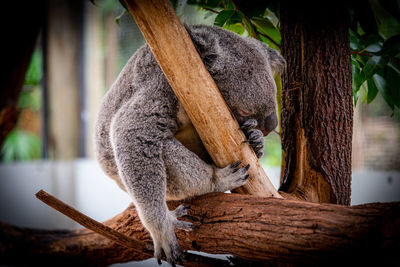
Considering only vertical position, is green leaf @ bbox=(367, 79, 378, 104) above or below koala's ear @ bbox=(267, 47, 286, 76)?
below

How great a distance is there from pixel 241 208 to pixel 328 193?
608mm

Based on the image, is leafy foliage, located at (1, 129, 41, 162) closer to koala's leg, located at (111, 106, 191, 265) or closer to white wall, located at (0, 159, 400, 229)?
white wall, located at (0, 159, 400, 229)

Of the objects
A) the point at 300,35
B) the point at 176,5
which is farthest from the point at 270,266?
the point at 176,5

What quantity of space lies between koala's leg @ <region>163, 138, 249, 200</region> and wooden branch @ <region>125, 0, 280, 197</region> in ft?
0.20

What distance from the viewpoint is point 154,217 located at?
1528 millimetres

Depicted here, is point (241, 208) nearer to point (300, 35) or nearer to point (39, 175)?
point (300, 35)

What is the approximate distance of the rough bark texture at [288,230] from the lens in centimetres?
111

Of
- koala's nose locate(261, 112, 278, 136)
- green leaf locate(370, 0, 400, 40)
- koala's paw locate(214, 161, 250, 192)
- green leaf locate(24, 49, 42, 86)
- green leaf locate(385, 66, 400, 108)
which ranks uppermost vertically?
green leaf locate(24, 49, 42, 86)

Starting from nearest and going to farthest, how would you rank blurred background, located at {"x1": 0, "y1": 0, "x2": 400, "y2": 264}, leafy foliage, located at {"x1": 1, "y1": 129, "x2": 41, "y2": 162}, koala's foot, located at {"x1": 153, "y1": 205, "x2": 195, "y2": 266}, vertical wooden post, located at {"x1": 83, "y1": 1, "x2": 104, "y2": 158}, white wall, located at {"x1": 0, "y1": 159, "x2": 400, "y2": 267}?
koala's foot, located at {"x1": 153, "y1": 205, "x2": 195, "y2": 266} < white wall, located at {"x1": 0, "y1": 159, "x2": 400, "y2": 267} < blurred background, located at {"x1": 0, "y1": 0, "x2": 400, "y2": 264} < vertical wooden post, located at {"x1": 83, "y1": 1, "x2": 104, "y2": 158} < leafy foliage, located at {"x1": 1, "y1": 129, "x2": 41, "y2": 162}

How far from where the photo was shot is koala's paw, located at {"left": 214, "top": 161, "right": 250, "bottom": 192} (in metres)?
1.62

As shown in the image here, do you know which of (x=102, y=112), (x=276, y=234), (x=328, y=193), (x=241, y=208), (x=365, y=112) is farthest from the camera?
(x=365, y=112)

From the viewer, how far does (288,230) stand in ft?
4.24

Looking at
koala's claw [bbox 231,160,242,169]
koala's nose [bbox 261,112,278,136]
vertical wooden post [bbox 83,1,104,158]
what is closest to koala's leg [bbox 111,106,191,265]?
koala's claw [bbox 231,160,242,169]

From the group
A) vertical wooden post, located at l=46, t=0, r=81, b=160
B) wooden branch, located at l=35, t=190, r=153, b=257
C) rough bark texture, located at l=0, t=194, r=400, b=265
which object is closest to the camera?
rough bark texture, located at l=0, t=194, r=400, b=265
